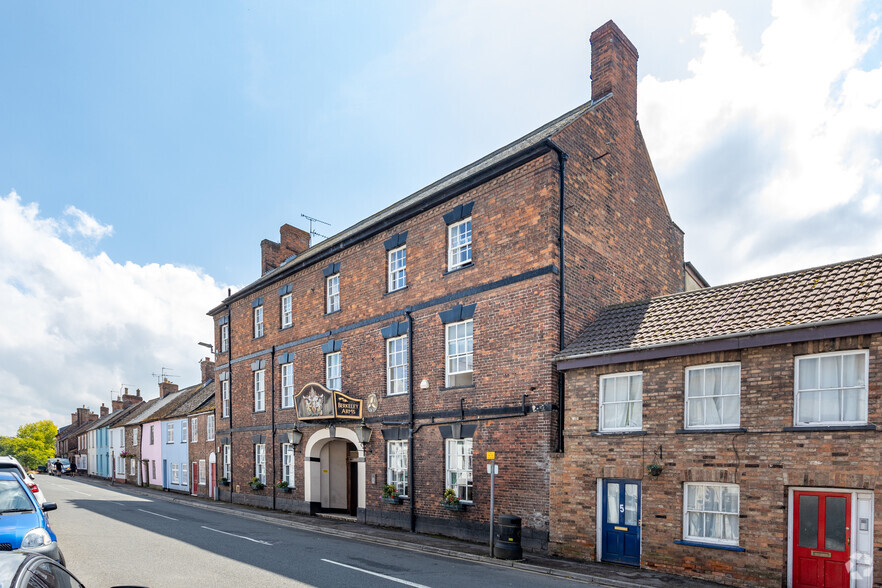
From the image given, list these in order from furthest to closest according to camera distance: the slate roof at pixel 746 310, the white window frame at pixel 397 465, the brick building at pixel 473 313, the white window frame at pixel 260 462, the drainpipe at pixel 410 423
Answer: the white window frame at pixel 260 462
the white window frame at pixel 397 465
the drainpipe at pixel 410 423
the brick building at pixel 473 313
the slate roof at pixel 746 310

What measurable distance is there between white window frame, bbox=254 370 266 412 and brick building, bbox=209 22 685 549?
2277 millimetres

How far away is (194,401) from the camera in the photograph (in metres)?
41.6

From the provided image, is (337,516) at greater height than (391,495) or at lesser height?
greater

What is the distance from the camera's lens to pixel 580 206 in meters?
16.8

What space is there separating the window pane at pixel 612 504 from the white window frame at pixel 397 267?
9.22 m

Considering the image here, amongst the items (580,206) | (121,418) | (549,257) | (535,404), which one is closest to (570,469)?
(535,404)

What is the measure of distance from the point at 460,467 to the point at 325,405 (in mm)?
5884

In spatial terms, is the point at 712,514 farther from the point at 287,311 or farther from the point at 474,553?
the point at 287,311

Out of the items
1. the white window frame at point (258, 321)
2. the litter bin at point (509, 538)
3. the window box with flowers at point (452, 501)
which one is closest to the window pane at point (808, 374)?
the litter bin at point (509, 538)

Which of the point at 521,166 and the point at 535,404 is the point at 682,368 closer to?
the point at 535,404

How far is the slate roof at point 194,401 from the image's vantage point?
40000mm

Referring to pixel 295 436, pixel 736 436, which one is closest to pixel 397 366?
pixel 295 436

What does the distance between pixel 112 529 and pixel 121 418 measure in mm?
47716

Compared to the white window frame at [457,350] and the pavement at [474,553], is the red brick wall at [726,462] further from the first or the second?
the white window frame at [457,350]
